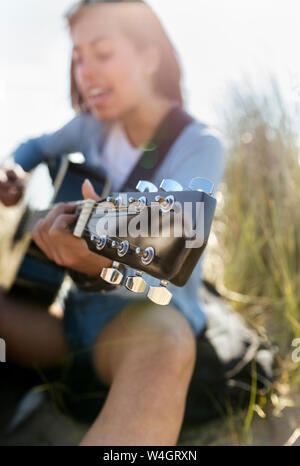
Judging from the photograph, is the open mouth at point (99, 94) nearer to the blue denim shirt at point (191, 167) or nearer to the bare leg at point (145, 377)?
the blue denim shirt at point (191, 167)

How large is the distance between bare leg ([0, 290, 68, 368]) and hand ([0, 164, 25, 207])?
17.6 inches

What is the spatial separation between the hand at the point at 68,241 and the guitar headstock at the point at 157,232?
12 centimetres

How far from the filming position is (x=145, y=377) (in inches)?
33.9

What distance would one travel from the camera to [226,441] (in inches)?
45.3

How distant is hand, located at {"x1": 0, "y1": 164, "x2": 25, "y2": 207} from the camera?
157 centimetres

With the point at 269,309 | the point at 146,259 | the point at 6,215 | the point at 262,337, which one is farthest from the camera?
the point at 6,215

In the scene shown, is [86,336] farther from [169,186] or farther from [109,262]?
[169,186]

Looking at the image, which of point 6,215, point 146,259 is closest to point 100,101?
point 146,259

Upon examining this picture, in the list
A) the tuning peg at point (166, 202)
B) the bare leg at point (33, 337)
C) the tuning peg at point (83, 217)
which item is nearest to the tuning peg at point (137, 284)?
the tuning peg at point (166, 202)

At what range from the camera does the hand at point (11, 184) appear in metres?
1.57

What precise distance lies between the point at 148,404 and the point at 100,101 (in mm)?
853

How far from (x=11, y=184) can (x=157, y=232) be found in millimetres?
1089

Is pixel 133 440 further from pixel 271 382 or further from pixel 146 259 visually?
pixel 271 382

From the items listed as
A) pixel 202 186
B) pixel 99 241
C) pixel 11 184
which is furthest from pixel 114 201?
pixel 11 184
